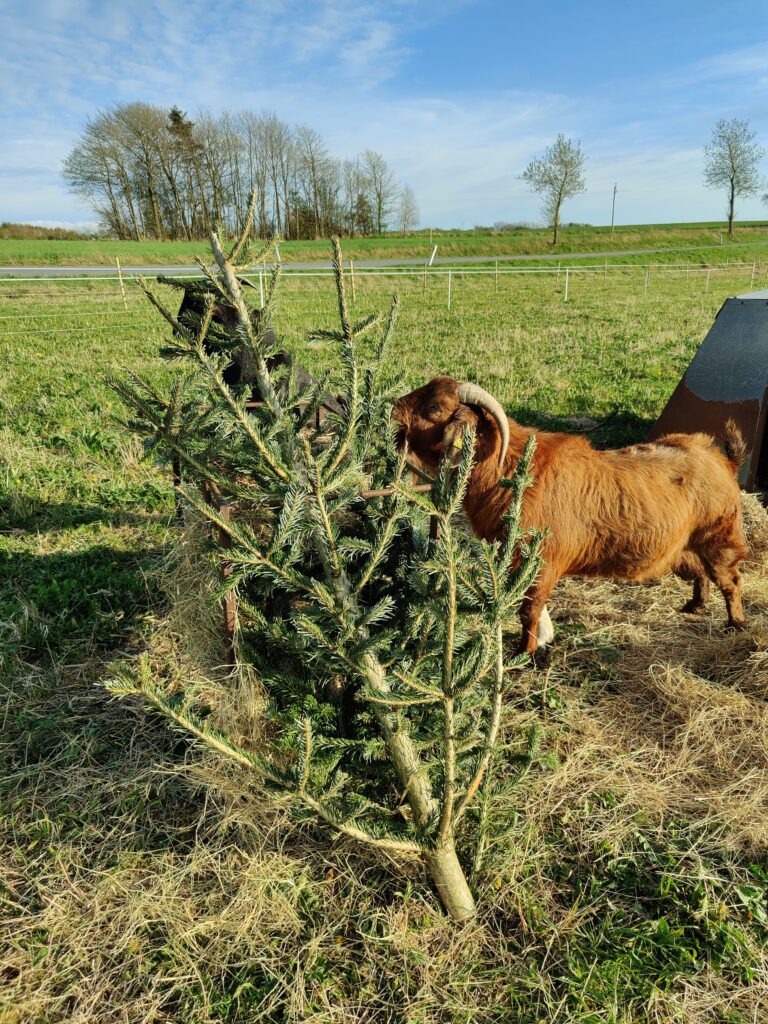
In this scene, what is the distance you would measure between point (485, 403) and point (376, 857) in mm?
2330

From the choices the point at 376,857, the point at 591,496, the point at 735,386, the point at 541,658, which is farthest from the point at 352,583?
the point at 735,386

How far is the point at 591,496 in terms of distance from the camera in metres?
3.90

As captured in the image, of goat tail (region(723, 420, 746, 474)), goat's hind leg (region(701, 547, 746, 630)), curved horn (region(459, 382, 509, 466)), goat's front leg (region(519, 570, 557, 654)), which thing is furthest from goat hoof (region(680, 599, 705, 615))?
curved horn (region(459, 382, 509, 466))

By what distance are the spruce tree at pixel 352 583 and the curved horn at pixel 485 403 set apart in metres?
1.08

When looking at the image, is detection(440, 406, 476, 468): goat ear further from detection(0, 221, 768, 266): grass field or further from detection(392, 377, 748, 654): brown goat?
detection(0, 221, 768, 266): grass field

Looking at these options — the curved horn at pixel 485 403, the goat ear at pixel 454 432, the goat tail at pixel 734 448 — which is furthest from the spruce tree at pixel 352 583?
the goat tail at pixel 734 448

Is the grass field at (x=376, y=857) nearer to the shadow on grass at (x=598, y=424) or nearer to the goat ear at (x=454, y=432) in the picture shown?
the goat ear at (x=454, y=432)

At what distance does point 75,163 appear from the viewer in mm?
53531

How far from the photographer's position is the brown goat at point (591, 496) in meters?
3.60

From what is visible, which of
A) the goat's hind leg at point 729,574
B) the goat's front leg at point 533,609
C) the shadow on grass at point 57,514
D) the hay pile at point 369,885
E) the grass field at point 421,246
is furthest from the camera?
the grass field at point 421,246

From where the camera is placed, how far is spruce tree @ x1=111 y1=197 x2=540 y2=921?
1934 millimetres

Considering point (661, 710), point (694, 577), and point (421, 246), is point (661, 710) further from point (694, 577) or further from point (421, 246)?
point (421, 246)

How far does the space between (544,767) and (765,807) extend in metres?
1.06

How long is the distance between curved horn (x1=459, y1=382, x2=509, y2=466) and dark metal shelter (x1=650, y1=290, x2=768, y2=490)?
4242 millimetres
